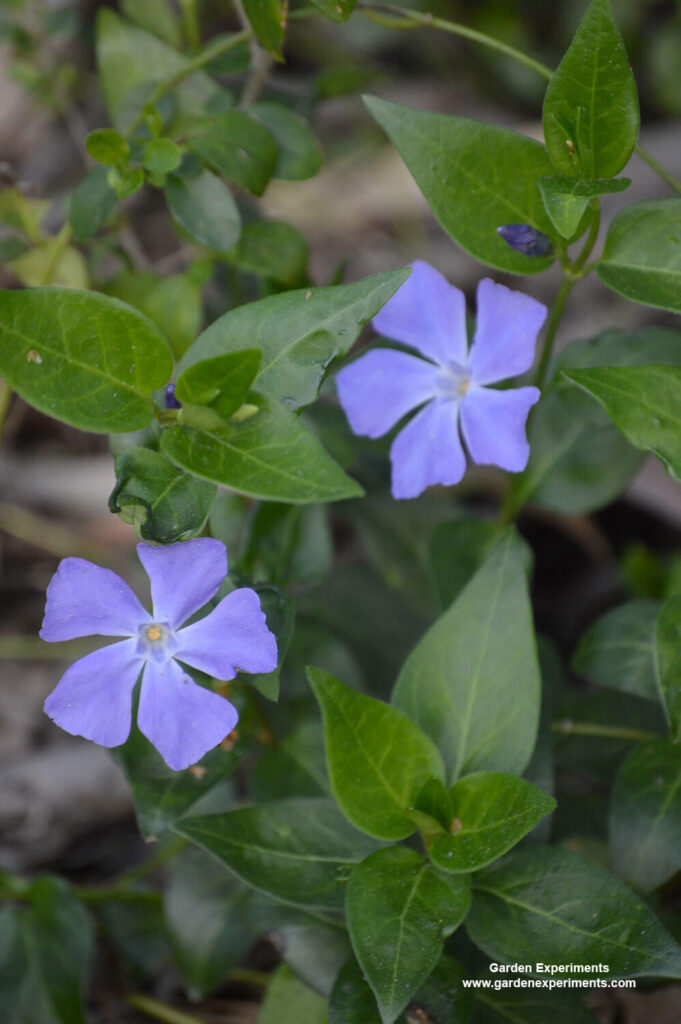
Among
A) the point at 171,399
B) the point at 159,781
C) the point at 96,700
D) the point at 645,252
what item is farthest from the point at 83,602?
the point at 645,252

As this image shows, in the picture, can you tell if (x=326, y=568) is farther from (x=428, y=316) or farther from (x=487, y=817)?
(x=487, y=817)

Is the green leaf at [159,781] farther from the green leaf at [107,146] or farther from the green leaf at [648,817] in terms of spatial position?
the green leaf at [107,146]

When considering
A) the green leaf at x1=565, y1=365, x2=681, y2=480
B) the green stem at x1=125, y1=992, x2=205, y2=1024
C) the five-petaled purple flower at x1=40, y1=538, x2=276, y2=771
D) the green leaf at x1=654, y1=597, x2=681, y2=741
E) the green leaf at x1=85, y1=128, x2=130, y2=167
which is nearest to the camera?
the five-petaled purple flower at x1=40, y1=538, x2=276, y2=771

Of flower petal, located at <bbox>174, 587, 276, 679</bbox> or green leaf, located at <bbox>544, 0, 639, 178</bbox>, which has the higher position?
green leaf, located at <bbox>544, 0, 639, 178</bbox>

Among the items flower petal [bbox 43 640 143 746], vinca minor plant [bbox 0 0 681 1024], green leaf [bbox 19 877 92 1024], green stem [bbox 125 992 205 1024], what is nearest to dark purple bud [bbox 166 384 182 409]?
vinca minor plant [bbox 0 0 681 1024]

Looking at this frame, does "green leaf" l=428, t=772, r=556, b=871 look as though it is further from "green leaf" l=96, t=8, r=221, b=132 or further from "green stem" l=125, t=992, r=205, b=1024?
"green leaf" l=96, t=8, r=221, b=132

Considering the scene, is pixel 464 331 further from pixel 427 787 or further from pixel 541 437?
pixel 427 787

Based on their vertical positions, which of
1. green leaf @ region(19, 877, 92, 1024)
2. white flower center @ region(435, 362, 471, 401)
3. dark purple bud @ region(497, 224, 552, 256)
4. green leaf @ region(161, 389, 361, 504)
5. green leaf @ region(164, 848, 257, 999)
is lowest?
green leaf @ region(19, 877, 92, 1024)
